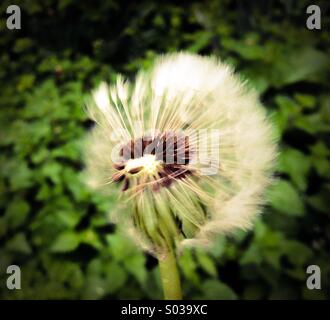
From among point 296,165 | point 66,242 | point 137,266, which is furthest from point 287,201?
point 66,242

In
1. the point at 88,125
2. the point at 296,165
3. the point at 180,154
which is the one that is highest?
the point at 88,125

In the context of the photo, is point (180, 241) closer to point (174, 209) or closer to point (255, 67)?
point (174, 209)

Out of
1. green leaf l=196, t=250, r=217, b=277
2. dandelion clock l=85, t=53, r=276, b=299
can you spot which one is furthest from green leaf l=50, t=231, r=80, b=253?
dandelion clock l=85, t=53, r=276, b=299

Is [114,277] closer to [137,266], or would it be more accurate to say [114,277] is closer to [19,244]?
[137,266]

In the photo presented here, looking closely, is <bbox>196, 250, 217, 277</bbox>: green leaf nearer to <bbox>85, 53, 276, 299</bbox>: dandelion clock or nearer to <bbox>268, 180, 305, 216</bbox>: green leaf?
<bbox>268, 180, 305, 216</bbox>: green leaf

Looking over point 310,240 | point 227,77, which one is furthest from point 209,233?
point 310,240

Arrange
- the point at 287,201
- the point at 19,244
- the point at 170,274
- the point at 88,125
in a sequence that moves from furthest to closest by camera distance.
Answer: the point at 88,125
the point at 19,244
the point at 287,201
the point at 170,274
